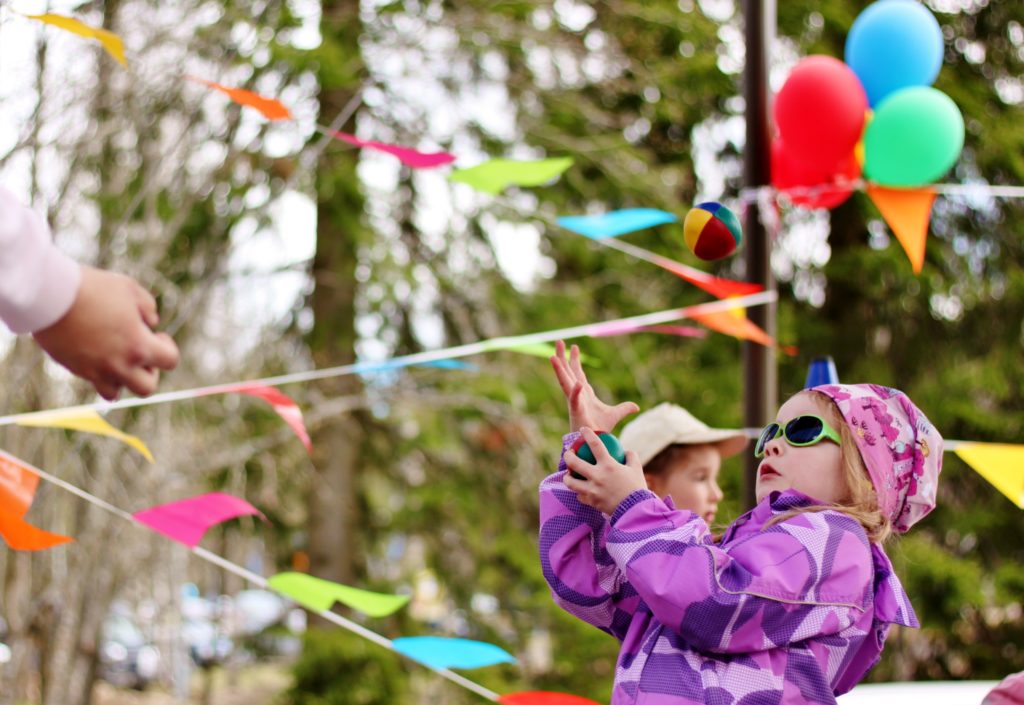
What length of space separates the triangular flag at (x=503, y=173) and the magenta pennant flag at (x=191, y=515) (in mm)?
946

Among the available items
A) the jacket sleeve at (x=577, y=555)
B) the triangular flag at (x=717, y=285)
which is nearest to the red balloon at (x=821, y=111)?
the triangular flag at (x=717, y=285)

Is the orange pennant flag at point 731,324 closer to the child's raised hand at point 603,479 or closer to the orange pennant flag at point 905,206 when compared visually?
the orange pennant flag at point 905,206

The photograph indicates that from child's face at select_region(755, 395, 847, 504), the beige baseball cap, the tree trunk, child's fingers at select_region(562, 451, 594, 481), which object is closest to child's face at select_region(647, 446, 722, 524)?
the beige baseball cap

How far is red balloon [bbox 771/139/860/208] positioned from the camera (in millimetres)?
3309

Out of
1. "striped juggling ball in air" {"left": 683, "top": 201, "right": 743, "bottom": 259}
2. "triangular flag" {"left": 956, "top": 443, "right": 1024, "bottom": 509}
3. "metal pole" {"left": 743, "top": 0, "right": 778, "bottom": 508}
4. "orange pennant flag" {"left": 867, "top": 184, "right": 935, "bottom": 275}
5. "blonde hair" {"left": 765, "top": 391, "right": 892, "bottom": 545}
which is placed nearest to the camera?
"blonde hair" {"left": 765, "top": 391, "right": 892, "bottom": 545}

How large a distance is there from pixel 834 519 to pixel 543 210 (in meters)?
5.03

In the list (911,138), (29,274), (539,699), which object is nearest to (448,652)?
(539,699)

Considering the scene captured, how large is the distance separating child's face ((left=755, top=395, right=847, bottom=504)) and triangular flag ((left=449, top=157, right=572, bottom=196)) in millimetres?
1294

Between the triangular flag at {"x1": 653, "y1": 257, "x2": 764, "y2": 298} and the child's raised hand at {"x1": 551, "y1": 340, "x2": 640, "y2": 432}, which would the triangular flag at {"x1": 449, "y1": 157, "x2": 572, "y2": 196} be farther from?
the child's raised hand at {"x1": 551, "y1": 340, "x2": 640, "y2": 432}

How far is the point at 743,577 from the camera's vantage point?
4.81ft

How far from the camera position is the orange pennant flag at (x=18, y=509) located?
2121mm

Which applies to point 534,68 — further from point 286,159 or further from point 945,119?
point 945,119

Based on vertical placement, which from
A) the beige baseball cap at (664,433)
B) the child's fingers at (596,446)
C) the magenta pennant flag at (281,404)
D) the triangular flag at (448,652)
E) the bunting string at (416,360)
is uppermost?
the child's fingers at (596,446)

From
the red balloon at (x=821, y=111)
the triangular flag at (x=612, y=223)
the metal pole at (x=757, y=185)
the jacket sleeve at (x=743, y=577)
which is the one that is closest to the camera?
the jacket sleeve at (x=743, y=577)
